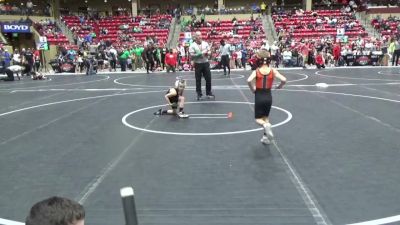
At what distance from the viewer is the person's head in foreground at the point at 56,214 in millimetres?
1811

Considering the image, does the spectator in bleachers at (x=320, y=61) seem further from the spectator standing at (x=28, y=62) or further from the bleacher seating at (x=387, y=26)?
the spectator standing at (x=28, y=62)

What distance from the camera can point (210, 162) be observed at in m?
5.88

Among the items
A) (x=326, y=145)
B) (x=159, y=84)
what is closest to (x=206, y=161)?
(x=326, y=145)

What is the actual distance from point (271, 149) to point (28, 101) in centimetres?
864

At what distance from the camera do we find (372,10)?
3869 centimetres

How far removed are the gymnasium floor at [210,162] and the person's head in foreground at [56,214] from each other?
2.24 meters

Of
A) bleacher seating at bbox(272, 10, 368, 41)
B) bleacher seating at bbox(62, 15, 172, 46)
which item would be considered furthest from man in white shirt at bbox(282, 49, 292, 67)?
bleacher seating at bbox(62, 15, 172, 46)

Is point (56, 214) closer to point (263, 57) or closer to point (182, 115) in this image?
point (263, 57)

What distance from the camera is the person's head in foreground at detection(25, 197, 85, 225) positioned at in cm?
181

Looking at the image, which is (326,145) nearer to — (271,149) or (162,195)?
(271,149)

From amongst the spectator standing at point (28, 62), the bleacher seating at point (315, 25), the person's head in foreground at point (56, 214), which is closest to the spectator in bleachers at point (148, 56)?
the spectator standing at point (28, 62)

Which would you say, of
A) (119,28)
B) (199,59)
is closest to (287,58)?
(199,59)

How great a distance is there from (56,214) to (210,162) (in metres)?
4.15

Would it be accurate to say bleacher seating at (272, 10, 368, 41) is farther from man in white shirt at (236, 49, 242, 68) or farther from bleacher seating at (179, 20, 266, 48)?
man in white shirt at (236, 49, 242, 68)
